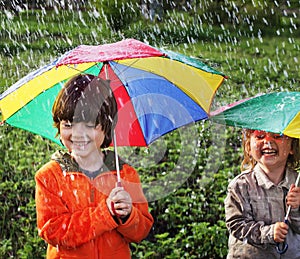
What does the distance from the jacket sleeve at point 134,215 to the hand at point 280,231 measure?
0.65 meters

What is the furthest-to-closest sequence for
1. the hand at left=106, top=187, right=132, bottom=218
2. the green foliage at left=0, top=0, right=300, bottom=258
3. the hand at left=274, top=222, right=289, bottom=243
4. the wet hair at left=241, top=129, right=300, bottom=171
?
the green foliage at left=0, top=0, right=300, bottom=258
the wet hair at left=241, top=129, right=300, bottom=171
the hand at left=274, top=222, right=289, bottom=243
the hand at left=106, top=187, right=132, bottom=218

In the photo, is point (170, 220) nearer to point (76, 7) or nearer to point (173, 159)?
point (173, 159)

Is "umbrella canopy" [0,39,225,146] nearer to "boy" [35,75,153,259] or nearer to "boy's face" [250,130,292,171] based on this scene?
"boy" [35,75,153,259]

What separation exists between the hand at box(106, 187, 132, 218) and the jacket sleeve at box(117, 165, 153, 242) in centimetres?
7

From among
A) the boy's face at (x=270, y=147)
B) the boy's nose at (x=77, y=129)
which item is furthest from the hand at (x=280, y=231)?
the boy's nose at (x=77, y=129)

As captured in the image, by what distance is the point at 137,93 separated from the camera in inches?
146

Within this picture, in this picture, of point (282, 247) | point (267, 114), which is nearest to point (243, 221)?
point (282, 247)

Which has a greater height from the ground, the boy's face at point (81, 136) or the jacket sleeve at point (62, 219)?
the boy's face at point (81, 136)

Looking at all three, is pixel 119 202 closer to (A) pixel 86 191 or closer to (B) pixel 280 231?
(A) pixel 86 191

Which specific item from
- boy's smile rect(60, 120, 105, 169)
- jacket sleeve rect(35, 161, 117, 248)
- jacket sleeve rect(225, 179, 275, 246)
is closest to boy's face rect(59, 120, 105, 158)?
boy's smile rect(60, 120, 105, 169)

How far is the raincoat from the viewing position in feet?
11.7

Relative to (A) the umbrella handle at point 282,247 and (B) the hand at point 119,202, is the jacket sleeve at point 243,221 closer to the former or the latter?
(A) the umbrella handle at point 282,247

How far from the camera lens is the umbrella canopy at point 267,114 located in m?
3.29

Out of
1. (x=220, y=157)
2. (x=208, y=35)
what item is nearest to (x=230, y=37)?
(x=208, y=35)
